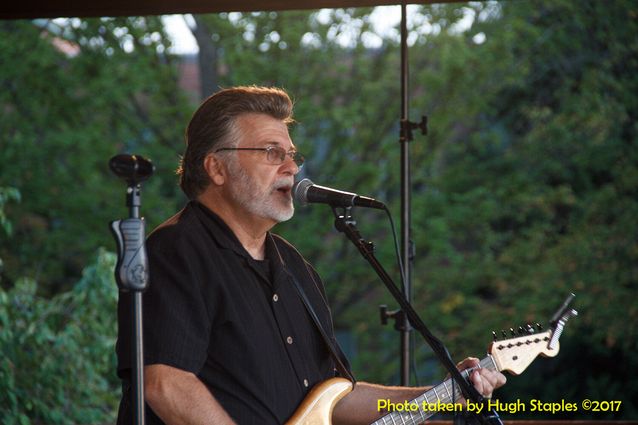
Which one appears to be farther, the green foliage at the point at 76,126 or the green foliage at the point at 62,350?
the green foliage at the point at 76,126

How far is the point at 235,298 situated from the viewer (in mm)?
3031

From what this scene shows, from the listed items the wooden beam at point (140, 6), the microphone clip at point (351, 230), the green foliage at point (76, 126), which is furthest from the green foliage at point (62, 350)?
the green foliage at point (76, 126)

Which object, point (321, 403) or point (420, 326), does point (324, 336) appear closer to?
point (321, 403)

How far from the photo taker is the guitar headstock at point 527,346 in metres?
3.30

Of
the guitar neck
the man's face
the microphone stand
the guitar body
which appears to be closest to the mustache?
the man's face

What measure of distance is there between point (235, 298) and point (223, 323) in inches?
3.6

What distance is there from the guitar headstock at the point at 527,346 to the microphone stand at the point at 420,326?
322mm

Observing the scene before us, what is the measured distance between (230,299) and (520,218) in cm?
824

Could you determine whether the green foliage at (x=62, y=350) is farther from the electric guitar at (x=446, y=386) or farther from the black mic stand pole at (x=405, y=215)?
the electric guitar at (x=446, y=386)

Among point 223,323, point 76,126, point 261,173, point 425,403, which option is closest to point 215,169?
point 261,173

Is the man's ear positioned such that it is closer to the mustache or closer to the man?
the man

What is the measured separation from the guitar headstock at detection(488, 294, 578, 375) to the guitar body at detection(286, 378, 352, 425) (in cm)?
54

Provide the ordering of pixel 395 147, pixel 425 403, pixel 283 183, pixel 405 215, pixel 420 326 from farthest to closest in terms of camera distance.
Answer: pixel 395 147
pixel 405 215
pixel 283 183
pixel 425 403
pixel 420 326

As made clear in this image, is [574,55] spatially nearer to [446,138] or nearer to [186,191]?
[446,138]
